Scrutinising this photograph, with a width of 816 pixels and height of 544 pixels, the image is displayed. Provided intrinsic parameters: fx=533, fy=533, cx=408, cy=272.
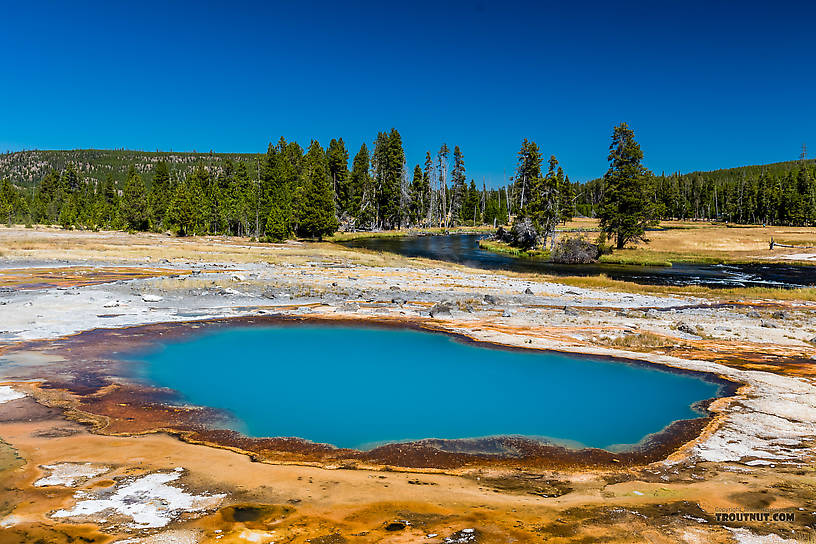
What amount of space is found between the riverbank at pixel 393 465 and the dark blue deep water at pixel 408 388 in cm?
87

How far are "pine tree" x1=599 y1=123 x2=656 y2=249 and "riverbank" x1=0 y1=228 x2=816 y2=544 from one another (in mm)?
40049

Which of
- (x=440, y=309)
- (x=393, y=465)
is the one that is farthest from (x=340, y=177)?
(x=393, y=465)

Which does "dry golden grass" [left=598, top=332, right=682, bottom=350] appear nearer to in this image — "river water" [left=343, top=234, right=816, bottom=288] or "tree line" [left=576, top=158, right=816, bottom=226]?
"river water" [left=343, top=234, right=816, bottom=288]

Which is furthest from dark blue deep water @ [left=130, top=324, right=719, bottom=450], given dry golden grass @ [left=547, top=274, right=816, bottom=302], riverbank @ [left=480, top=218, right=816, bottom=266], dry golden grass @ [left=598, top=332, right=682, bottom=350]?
riverbank @ [left=480, top=218, right=816, bottom=266]

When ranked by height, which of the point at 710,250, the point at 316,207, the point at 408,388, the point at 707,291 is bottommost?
the point at 408,388

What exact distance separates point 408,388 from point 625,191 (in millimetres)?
53333

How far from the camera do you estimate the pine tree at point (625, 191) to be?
2298 inches

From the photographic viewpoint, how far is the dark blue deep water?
9852 mm

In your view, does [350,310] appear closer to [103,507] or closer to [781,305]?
[103,507]

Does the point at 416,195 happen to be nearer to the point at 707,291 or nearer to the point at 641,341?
the point at 707,291

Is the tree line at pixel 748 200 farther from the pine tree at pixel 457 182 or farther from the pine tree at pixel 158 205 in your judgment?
the pine tree at pixel 158 205

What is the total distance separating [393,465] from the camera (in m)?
7.73

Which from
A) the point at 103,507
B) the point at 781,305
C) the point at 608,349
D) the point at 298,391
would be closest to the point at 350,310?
the point at 298,391

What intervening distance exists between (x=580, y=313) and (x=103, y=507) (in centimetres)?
1807
